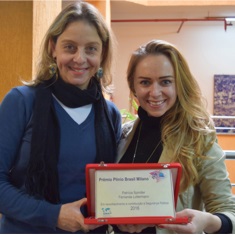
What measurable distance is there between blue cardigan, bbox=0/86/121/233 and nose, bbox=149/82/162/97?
0.93 ft

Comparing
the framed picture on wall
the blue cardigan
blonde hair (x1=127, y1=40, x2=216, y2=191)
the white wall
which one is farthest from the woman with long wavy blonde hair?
the framed picture on wall

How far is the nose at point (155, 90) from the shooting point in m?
1.44

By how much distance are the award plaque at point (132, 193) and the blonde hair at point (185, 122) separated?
0.24 meters

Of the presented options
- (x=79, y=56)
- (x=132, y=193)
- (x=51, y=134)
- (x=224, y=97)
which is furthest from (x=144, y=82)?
(x=224, y=97)

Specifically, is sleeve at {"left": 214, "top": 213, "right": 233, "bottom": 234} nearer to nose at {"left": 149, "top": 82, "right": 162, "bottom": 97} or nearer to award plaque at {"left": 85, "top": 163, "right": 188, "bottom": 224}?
award plaque at {"left": 85, "top": 163, "right": 188, "bottom": 224}

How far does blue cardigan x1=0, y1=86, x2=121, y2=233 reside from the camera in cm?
121

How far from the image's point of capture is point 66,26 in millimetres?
1367

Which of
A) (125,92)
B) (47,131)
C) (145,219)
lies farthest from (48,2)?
(125,92)

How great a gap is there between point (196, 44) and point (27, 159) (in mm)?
7914

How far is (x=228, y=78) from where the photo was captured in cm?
842

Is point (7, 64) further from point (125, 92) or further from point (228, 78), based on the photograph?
point (228, 78)

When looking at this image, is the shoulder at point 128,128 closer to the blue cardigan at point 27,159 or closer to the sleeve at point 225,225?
the blue cardigan at point 27,159

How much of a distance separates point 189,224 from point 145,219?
0.17 m

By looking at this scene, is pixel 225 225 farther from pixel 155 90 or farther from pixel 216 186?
pixel 155 90
